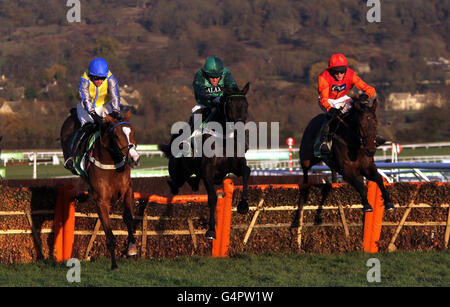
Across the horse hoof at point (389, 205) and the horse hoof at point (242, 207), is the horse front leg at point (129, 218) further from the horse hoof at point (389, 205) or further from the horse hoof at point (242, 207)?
the horse hoof at point (389, 205)

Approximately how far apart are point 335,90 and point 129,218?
12.1ft

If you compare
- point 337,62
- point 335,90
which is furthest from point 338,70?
point 335,90

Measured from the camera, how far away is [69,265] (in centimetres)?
934

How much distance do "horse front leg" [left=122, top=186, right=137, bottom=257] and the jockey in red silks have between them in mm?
2926

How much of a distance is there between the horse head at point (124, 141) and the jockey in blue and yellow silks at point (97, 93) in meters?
1.06

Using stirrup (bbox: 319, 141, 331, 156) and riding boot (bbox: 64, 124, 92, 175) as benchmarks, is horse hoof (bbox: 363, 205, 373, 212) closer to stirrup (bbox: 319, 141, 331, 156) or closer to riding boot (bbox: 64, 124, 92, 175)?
stirrup (bbox: 319, 141, 331, 156)

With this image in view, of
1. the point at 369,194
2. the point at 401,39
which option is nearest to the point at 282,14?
the point at 401,39

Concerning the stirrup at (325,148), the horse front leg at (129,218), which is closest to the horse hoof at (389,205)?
the stirrup at (325,148)

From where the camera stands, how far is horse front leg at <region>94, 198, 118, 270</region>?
29.3 feet

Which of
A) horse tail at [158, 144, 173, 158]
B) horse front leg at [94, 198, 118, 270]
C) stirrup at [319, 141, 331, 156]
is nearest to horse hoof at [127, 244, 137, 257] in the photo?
horse front leg at [94, 198, 118, 270]

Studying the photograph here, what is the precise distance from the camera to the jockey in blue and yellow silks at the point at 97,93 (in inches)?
394

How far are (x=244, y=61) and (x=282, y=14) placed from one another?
43594 mm

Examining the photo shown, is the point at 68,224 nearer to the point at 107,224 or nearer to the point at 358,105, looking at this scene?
the point at 107,224
